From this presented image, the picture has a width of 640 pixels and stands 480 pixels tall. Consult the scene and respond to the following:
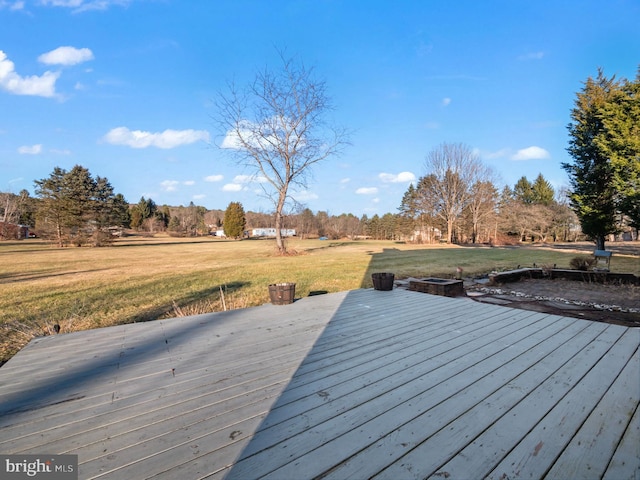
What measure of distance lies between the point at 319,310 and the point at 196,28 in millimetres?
10745

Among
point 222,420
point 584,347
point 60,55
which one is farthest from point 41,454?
point 60,55

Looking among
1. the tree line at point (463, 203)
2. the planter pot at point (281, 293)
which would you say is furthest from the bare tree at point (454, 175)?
the planter pot at point (281, 293)

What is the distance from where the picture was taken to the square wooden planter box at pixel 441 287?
215 inches

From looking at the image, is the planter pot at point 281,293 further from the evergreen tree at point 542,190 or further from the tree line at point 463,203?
the evergreen tree at point 542,190

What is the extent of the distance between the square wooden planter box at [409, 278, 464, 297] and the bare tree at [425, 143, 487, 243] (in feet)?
86.8

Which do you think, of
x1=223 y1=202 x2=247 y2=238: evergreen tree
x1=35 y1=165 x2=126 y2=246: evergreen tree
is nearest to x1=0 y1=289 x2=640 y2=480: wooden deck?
x1=35 y1=165 x2=126 y2=246: evergreen tree

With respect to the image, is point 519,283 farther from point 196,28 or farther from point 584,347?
point 196,28

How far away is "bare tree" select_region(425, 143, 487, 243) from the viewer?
29247mm

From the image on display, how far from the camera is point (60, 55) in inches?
393

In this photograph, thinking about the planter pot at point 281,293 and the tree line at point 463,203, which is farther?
the tree line at point 463,203

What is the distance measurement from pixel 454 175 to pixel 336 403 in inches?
1245

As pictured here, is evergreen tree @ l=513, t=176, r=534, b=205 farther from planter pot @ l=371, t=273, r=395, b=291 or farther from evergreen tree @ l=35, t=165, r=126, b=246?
evergreen tree @ l=35, t=165, r=126, b=246

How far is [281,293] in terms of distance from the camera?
4.76 metres

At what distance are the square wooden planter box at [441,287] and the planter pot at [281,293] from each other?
2683 millimetres
